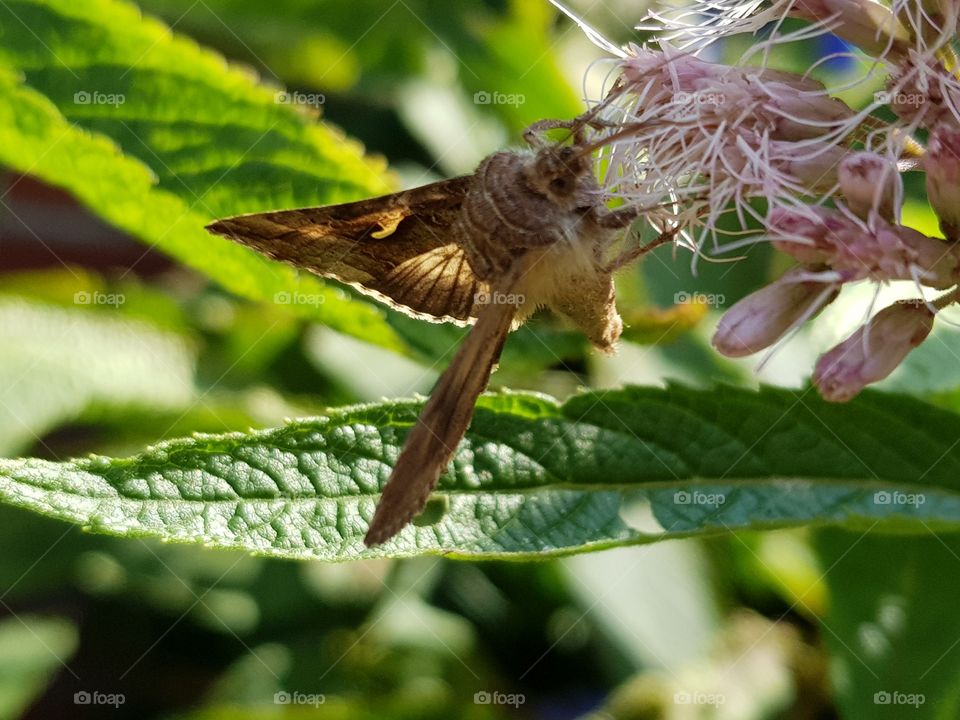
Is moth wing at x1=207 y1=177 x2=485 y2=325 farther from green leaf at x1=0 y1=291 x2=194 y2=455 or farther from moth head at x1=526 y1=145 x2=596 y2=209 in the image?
green leaf at x1=0 y1=291 x2=194 y2=455

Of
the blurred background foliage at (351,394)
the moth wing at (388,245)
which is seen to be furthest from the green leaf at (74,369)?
the moth wing at (388,245)

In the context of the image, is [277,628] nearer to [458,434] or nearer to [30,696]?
[30,696]

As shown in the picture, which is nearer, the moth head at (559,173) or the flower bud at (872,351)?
the flower bud at (872,351)

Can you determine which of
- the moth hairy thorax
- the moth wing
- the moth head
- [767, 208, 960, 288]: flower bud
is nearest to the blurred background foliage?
the moth wing

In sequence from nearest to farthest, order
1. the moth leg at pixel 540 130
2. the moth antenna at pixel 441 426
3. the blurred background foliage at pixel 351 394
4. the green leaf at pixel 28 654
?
the moth antenna at pixel 441 426, the moth leg at pixel 540 130, the blurred background foliage at pixel 351 394, the green leaf at pixel 28 654

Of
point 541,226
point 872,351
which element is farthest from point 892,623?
point 541,226

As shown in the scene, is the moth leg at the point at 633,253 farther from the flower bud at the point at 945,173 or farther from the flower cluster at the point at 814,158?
the flower bud at the point at 945,173

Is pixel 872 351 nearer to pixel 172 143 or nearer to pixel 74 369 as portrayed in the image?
pixel 172 143
